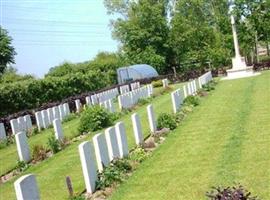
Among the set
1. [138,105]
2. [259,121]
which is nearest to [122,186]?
[259,121]

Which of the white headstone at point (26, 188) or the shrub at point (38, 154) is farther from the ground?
the white headstone at point (26, 188)

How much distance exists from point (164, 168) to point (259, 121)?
5134 mm

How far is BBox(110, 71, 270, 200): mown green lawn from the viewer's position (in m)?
8.46

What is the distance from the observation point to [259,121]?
14.4 meters

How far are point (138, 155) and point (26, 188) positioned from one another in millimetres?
5232

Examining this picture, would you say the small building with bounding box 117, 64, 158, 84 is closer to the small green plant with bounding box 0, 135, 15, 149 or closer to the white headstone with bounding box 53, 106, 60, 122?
the white headstone with bounding box 53, 106, 60, 122

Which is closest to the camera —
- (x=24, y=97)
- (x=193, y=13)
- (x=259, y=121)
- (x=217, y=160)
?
(x=217, y=160)

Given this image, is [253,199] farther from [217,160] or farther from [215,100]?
[215,100]

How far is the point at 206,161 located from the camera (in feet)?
33.8

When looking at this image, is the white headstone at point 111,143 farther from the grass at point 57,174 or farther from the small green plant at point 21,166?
the small green plant at point 21,166

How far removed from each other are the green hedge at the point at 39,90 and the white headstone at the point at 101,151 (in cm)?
1880

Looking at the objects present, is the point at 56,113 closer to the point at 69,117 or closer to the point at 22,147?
the point at 69,117

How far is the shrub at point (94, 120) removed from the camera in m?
18.0

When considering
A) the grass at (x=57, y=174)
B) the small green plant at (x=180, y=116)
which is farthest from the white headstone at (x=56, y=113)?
the grass at (x=57, y=174)
